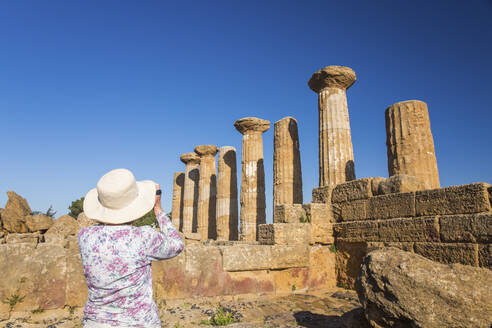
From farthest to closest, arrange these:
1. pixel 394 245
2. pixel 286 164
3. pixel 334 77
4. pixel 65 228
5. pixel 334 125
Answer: pixel 65 228
pixel 286 164
pixel 334 77
pixel 334 125
pixel 394 245

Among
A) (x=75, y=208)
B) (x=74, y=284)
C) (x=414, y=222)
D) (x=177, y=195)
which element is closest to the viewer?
(x=74, y=284)

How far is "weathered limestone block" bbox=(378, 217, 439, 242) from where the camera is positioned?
542 centimetres

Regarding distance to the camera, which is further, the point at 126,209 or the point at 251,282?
the point at 251,282

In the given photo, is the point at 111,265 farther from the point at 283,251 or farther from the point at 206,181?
the point at 206,181

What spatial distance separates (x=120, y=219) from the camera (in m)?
2.23

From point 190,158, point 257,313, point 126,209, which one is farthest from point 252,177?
point 126,209

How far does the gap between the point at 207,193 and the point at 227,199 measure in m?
3.11

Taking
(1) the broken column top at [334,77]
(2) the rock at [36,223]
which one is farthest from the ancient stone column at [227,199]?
(1) the broken column top at [334,77]

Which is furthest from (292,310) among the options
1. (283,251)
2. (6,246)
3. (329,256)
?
(6,246)

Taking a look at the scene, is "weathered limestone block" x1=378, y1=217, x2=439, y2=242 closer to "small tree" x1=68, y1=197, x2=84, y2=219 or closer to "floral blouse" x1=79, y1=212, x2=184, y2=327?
"floral blouse" x1=79, y1=212, x2=184, y2=327

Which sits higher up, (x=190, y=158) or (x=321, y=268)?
(x=190, y=158)

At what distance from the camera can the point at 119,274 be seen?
2.10m

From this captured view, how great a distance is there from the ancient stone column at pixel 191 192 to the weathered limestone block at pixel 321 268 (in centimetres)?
1696

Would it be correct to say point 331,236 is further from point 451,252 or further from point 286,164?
point 286,164
